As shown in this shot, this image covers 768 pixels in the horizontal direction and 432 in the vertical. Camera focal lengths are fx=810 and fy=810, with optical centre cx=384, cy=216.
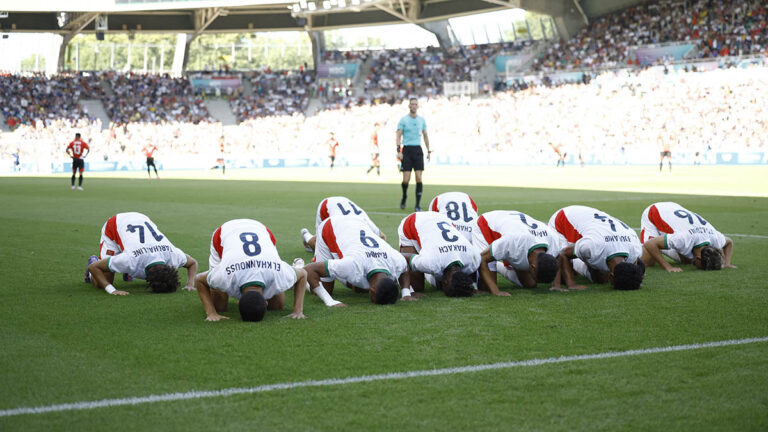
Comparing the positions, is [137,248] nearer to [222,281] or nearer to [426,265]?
[222,281]

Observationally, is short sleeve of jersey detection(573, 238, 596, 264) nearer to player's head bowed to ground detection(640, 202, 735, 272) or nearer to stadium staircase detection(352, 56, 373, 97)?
player's head bowed to ground detection(640, 202, 735, 272)

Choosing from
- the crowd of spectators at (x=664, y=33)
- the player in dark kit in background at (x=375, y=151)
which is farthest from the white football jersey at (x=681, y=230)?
the crowd of spectators at (x=664, y=33)

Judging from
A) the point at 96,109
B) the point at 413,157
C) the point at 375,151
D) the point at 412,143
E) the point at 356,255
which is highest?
the point at 96,109

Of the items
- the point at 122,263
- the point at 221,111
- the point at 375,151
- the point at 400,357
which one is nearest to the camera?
the point at 400,357

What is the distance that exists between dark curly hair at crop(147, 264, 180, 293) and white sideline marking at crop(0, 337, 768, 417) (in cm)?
351

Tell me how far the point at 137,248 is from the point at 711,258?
20.3ft

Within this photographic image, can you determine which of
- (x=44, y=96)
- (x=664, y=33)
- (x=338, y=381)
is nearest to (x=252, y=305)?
(x=338, y=381)

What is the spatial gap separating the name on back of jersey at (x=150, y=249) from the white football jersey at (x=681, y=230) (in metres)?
5.44

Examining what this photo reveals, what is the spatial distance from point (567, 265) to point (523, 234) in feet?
2.81

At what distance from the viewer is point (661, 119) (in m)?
44.9

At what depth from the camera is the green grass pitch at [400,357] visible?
4.19 metres

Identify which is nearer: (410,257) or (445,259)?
(445,259)

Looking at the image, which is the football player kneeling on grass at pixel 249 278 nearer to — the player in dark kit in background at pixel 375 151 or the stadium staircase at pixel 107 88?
the player in dark kit in background at pixel 375 151

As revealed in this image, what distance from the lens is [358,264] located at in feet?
22.9
